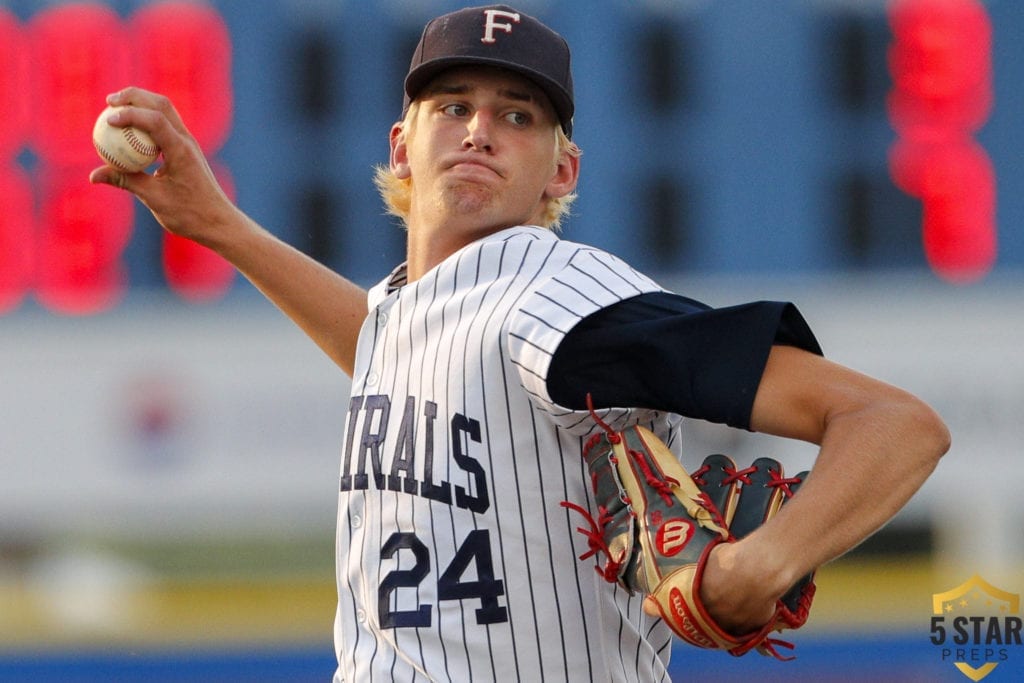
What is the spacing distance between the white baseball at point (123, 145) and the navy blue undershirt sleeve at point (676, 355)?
70 centimetres

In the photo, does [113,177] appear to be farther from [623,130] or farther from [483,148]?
[623,130]

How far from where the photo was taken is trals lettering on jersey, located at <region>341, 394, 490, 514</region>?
1504mm

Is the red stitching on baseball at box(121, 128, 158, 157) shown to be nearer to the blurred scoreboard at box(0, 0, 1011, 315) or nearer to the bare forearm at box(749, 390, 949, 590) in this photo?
the bare forearm at box(749, 390, 949, 590)

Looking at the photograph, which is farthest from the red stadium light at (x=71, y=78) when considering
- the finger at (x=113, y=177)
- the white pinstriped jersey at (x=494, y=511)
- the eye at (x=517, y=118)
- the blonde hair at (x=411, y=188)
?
the white pinstriped jersey at (x=494, y=511)

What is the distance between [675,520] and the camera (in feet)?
4.50

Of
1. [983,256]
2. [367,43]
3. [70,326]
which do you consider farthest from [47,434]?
[983,256]

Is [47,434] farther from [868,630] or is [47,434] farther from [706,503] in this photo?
[706,503]

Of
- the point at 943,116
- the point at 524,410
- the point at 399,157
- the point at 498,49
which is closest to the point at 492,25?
the point at 498,49

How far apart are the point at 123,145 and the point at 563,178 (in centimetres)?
52

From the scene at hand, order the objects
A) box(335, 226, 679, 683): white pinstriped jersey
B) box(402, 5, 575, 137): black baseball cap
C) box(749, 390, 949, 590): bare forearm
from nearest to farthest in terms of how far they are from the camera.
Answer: box(749, 390, 949, 590): bare forearm → box(335, 226, 679, 683): white pinstriped jersey → box(402, 5, 575, 137): black baseball cap

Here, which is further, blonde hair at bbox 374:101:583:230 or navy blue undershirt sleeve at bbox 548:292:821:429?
blonde hair at bbox 374:101:583:230

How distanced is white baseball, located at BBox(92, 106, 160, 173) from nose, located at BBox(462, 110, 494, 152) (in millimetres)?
417

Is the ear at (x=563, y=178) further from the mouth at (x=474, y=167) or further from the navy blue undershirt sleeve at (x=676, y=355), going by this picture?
the navy blue undershirt sleeve at (x=676, y=355)

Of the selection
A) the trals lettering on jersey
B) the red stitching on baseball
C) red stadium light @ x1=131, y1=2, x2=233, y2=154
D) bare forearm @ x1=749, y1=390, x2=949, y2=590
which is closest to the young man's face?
the trals lettering on jersey
